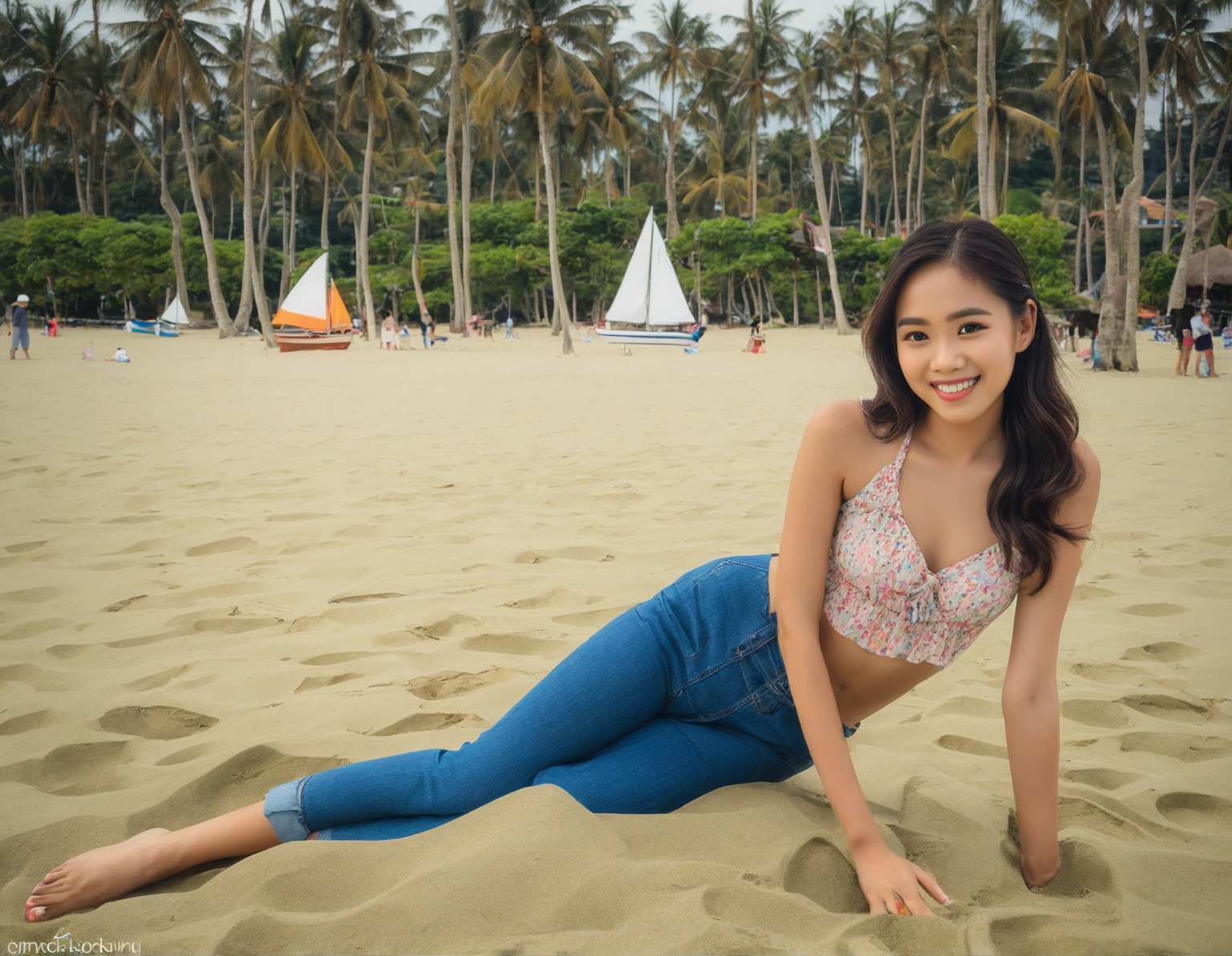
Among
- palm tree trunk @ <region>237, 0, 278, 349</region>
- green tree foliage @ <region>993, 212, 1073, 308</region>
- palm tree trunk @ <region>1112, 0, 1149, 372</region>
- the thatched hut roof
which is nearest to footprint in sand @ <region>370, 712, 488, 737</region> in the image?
palm tree trunk @ <region>1112, 0, 1149, 372</region>

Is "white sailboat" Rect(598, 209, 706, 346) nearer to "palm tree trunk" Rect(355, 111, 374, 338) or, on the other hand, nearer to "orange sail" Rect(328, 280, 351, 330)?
"orange sail" Rect(328, 280, 351, 330)

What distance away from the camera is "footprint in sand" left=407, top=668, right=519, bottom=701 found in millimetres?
2404

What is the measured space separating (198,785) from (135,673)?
73 cm

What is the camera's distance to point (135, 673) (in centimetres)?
250

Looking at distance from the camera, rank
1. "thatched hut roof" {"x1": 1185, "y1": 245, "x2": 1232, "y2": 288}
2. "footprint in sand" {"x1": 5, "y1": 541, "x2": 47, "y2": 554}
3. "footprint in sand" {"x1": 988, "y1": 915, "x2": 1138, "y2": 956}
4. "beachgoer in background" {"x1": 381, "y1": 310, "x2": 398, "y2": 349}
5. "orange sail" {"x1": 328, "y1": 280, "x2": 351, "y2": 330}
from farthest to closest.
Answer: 1. "thatched hut roof" {"x1": 1185, "y1": 245, "x2": 1232, "y2": 288}
2. "orange sail" {"x1": 328, "y1": 280, "x2": 351, "y2": 330}
3. "beachgoer in background" {"x1": 381, "y1": 310, "x2": 398, "y2": 349}
4. "footprint in sand" {"x1": 5, "y1": 541, "x2": 47, "y2": 554}
5. "footprint in sand" {"x1": 988, "y1": 915, "x2": 1138, "y2": 956}

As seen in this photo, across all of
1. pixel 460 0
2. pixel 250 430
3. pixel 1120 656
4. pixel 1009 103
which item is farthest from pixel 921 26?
pixel 1120 656

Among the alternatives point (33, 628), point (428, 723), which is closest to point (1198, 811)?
point (428, 723)

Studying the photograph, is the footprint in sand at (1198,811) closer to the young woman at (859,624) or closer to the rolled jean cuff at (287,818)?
the young woman at (859,624)

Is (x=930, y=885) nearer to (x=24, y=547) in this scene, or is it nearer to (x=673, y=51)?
(x=24, y=547)

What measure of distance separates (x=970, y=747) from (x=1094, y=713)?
0.40 meters

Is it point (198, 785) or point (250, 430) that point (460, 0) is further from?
point (198, 785)

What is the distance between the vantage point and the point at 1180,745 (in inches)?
82.0

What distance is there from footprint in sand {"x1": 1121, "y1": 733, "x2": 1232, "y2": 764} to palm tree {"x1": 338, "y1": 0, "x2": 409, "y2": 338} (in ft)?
86.9

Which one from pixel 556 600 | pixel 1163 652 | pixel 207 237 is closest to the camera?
pixel 1163 652
